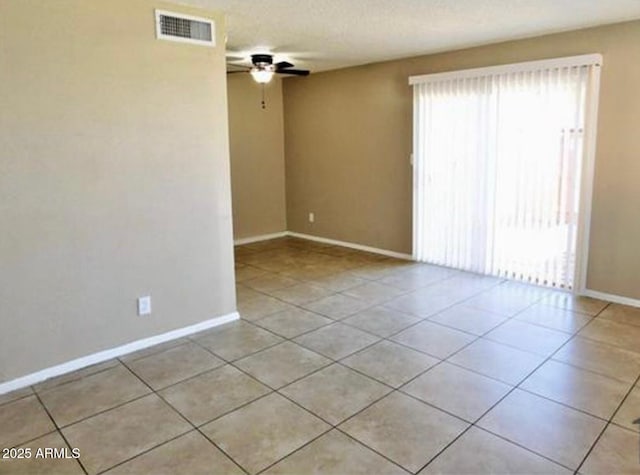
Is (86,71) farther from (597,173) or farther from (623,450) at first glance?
(597,173)

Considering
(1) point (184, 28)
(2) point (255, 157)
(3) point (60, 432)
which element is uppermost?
(1) point (184, 28)

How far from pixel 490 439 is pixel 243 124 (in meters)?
5.48

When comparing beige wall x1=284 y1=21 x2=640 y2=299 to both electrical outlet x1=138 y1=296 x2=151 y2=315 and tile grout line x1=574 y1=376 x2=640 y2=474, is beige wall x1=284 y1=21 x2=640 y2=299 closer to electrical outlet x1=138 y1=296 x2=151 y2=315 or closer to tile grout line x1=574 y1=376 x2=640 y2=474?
tile grout line x1=574 y1=376 x2=640 y2=474

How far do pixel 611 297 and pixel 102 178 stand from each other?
14.2 ft

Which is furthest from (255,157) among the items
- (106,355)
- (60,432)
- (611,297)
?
(60,432)

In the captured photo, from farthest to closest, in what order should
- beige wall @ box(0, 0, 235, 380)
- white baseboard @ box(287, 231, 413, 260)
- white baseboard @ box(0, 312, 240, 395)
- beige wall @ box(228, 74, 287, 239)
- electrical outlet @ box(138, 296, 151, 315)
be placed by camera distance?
beige wall @ box(228, 74, 287, 239), white baseboard @ box(287, 231, 413, 260), electrical outlet @ box(138, 296, 151, 315), white baseboard @ box(0, 312, 240, 395), beige wall @ box(0, 0, 235, 380)

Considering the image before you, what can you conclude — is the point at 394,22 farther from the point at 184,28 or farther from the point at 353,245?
the point at 353,245

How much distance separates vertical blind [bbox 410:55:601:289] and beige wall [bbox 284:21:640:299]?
0.56 ft

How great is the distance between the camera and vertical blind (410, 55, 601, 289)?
4309 millimetres

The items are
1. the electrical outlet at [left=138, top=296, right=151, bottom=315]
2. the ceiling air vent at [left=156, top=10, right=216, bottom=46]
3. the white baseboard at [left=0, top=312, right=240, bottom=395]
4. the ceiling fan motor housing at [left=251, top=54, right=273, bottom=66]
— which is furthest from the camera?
the ceiling fan motor housing at [left=251, top=54, right=273, bottom=66]

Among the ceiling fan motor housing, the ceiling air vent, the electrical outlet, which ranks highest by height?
the ceiling fan motor housing

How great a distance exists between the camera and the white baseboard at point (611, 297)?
4137 millimetres

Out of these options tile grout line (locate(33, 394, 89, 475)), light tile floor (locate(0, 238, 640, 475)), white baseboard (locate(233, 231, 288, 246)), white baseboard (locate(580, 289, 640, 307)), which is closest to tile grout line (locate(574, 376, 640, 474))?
light tile floor (locate(0, 238, 640, 475))

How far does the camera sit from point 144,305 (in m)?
Answer: 3.47
